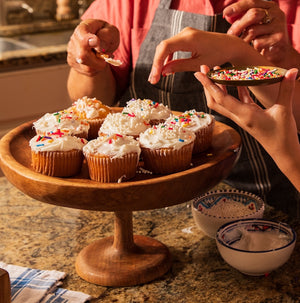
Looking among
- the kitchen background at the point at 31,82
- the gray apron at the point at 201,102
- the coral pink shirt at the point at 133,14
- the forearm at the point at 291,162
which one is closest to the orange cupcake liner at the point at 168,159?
the forearm at the point at 291,162

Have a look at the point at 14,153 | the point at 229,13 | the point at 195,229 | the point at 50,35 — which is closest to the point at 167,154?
the point at 195,229

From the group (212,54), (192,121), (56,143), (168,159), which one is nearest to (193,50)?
(212,54)

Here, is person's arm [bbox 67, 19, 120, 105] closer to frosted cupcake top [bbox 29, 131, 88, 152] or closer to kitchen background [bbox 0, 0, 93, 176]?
frosted cupcake top [bbox 29, 131, 88, 152]

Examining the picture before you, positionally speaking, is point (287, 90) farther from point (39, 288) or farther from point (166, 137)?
point (39, 288)

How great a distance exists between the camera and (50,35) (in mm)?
3547

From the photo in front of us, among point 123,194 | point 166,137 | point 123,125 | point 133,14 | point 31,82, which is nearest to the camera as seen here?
point 123,194

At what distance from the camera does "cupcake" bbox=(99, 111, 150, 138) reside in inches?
51.9

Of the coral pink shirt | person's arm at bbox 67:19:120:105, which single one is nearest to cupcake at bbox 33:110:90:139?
person's arm at bbox 67:19:120:105

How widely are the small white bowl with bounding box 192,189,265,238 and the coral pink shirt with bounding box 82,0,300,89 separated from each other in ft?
2.19

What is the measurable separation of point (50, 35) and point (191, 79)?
Answer: 2010 mm

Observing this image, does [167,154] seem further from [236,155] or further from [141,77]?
[141,77]

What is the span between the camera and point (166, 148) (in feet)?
3.90

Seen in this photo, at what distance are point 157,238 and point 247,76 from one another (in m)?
0.46

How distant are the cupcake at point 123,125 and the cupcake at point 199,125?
8 centimetres
